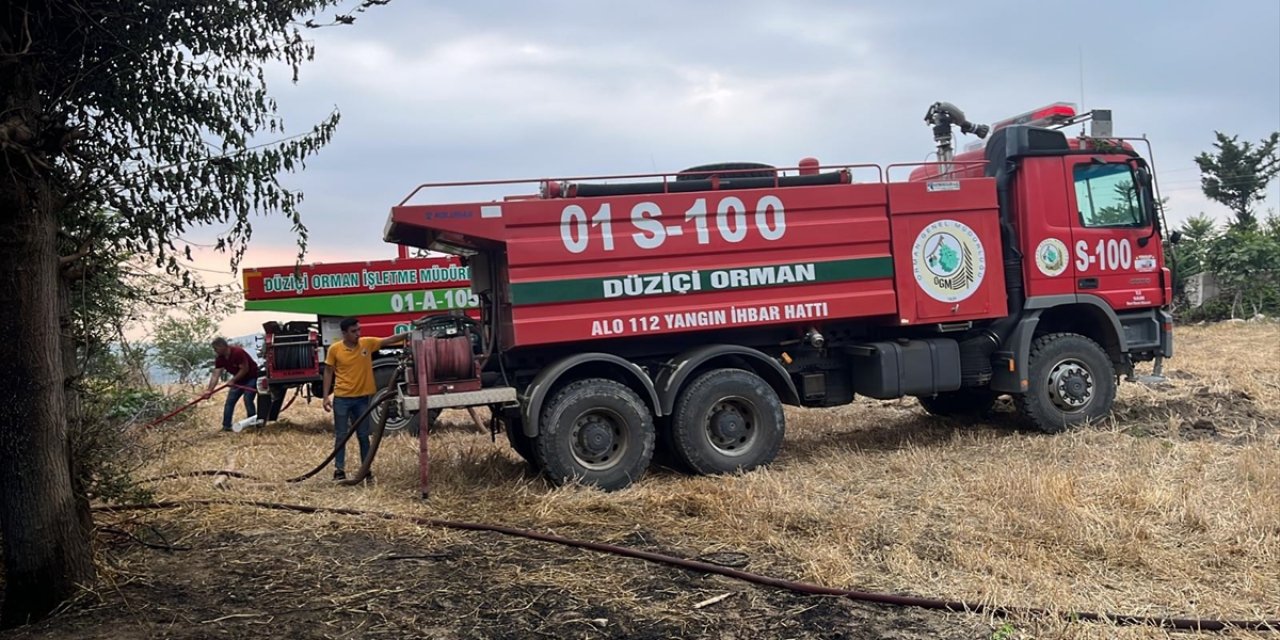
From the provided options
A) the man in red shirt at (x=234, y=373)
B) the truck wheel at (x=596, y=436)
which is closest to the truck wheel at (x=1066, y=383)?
the truck wheel at (x=596, y=436)

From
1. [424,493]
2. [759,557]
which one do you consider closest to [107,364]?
[424,493]

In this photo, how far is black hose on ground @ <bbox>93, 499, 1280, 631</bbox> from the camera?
3.84 metres

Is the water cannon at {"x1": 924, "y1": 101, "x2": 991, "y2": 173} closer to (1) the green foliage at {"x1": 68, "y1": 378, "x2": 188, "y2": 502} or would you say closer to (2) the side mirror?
(2) the side mirror

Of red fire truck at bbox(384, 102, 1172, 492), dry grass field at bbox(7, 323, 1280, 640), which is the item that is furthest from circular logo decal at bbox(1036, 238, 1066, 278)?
dry grass field at bbox(7, 323, 1280, 640)

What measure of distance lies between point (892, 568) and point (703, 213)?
3599 mm

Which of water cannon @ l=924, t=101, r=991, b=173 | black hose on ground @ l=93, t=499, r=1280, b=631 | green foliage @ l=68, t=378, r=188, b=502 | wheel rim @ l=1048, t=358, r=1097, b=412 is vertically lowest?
black hose on ground @ l=93, t=499, r=1280, b=631

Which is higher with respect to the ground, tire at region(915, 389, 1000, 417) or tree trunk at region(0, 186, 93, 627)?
tree trunk at region(0, 186, 93, 627)

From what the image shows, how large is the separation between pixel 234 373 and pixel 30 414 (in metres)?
8.75

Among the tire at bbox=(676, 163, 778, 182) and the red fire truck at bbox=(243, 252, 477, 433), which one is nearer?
the tire at bbox=(676, 163, 778, 182)

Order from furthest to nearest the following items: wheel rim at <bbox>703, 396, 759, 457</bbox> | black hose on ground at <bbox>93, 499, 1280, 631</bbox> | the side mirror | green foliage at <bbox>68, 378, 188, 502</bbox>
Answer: the side mirror → wheel rim at <bbox>703, 396, 759, 457</bbox> → green foliage at <bbox>68, 378, 188, 502</bbox> → black hose on ground at <bbox>93, 499, 1280, 631</bbox>

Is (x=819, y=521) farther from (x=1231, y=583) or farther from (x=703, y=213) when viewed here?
(x=703, y=213)

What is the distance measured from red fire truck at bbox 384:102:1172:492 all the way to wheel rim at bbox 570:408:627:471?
Answer: 0.05 feet

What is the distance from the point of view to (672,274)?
7434mm

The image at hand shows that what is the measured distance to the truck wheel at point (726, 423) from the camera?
740 centimetres
